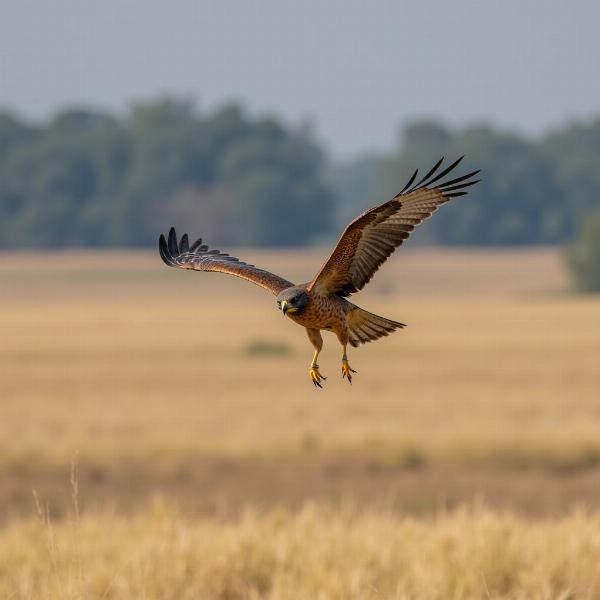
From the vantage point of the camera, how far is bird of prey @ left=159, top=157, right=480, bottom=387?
4.95 metres

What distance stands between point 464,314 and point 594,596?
51.7 metres

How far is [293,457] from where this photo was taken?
70.2ft

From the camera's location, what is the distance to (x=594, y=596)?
900cm

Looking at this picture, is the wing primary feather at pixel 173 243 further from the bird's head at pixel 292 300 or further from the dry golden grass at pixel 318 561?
the dry golden grass at pixel 318 561

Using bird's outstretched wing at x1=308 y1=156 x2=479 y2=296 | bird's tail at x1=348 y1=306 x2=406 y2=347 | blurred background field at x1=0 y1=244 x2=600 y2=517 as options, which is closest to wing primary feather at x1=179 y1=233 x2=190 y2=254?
blurred background field at x1=0 y1=244 x2=600 y2=517

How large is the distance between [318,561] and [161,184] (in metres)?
104

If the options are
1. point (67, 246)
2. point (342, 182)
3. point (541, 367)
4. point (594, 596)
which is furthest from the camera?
point (342, 182)

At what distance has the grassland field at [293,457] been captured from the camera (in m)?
9.38

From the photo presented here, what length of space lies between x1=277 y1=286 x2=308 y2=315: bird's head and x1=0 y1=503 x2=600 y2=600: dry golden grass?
11.4ft

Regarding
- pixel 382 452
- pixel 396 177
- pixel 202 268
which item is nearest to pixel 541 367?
pixel 382 452

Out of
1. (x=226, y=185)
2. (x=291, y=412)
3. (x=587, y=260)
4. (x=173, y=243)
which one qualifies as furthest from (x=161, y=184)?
(x=173, y=243)

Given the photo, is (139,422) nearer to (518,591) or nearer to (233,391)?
(233,391)

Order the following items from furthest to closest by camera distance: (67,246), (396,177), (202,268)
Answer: (396,177)
(67,246)
(202,268)

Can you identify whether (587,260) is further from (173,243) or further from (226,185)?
(173,243)
